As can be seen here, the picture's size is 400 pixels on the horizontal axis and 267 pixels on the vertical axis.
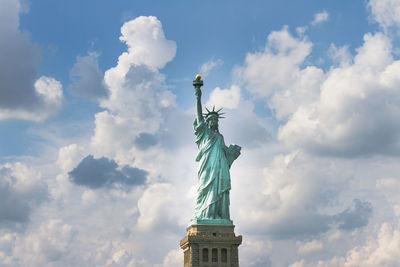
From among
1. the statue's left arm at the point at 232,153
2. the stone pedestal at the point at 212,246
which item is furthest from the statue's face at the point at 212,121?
the stone pedestal at the point at 212,246

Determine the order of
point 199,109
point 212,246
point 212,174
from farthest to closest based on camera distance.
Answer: point 199,109
point 212,174
point 212,246

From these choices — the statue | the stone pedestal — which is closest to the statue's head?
the statue

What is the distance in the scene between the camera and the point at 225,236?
66.1 m

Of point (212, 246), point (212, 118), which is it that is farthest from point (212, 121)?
point (212, 246)

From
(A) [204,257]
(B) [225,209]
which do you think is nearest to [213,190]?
(B) [225,209]

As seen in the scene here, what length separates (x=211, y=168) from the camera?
228 ft

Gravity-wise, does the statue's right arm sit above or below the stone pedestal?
above

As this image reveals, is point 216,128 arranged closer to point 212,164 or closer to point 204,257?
point 212,164

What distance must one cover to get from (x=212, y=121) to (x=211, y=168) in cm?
543

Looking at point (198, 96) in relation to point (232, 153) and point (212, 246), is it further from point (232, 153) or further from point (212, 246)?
point (212, 246)

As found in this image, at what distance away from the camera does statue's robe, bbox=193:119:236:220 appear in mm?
67938

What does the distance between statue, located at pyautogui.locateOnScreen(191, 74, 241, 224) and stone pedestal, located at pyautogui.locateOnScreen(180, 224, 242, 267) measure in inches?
40.5

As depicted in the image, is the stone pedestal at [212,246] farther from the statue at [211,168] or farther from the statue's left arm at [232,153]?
the statue's left arm at [232,153]

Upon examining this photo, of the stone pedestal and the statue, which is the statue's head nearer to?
the statue
